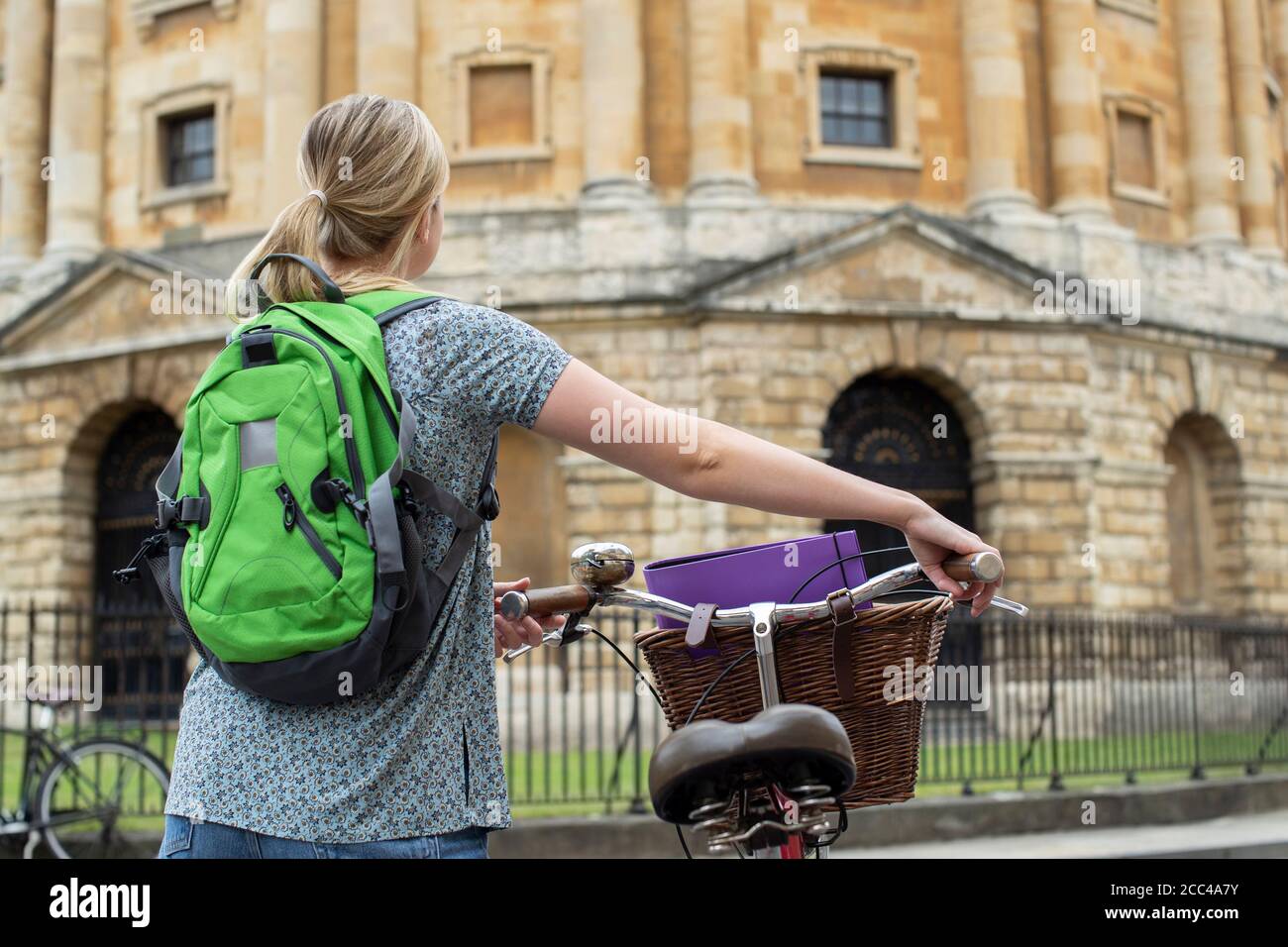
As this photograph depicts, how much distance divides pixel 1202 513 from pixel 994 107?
8027 millimetres

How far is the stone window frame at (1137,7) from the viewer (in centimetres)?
2495

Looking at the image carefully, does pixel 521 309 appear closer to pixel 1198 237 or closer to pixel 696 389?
pixel 696 389

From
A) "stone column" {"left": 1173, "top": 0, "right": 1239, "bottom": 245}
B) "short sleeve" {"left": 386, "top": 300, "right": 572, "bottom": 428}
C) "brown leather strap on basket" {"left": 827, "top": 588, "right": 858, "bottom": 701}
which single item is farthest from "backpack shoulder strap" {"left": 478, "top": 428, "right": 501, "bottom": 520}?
"stone column" {"left": 1173, "top": 0, "right": 1239, "bottom": 245}

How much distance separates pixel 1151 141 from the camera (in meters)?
25.4

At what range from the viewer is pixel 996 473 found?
21.4m

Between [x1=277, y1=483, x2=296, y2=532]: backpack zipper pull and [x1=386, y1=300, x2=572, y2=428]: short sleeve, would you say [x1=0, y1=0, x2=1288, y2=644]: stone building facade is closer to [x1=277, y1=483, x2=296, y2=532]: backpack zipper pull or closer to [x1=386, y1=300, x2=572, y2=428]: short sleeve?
[x1=386, y1=300, x2=572, y2=428]: short sleeve

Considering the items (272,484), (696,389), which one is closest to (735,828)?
(272,484)

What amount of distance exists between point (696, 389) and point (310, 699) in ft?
60.8

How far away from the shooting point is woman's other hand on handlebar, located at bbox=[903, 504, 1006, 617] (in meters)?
2.48

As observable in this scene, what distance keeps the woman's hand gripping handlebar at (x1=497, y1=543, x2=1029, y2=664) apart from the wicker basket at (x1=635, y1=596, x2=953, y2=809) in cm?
4

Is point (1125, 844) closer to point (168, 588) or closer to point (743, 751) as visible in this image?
point (743, 751)

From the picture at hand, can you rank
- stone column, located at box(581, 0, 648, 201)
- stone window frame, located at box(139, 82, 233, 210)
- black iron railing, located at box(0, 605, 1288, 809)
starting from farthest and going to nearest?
stone window frame, located at box(139, 82, 233, 210) < stone column, located at box(581, 0, 648, 201) < black iron railing, located at box(0, 605, 1288, 809)

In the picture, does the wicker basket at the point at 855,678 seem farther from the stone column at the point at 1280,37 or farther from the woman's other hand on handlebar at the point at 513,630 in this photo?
the stone column at the point at 1280,37

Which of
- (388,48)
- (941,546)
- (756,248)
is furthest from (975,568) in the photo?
(388,48)
